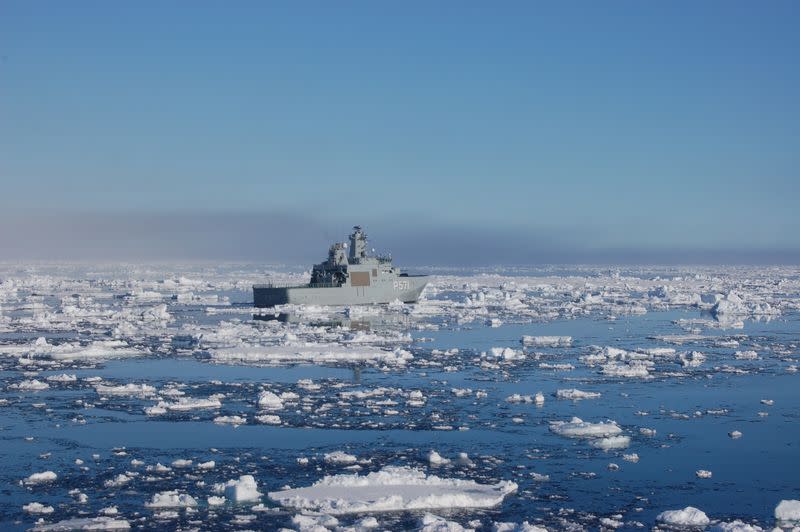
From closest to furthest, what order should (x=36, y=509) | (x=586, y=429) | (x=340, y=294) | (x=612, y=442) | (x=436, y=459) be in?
(x=36, y=509) < (x=436, y=459) < (x=612, y=442) < (x=586, y=429) < (x=340, y=294)

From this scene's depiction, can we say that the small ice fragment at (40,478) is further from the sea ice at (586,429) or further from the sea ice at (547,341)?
the sea ice at (547,341)

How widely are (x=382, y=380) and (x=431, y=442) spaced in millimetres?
5938

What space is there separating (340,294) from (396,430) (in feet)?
84.5

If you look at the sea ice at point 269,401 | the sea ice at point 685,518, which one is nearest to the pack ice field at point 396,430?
the sea ice at point 685,518

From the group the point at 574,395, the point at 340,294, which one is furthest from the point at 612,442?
the point at 340,294

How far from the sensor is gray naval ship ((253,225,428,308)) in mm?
38625

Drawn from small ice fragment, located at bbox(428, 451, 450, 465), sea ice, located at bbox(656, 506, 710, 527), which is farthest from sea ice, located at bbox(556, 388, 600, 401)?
sea ice, located at bbox(656, 506, 710, 527)

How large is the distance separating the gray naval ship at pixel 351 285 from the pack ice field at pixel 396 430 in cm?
995

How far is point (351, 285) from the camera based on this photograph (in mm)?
39531

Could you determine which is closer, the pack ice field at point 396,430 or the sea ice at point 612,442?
the pack ice field at point 396,430

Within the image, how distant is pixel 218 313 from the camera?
37.2 metres

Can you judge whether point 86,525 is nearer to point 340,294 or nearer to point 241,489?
point 241,489

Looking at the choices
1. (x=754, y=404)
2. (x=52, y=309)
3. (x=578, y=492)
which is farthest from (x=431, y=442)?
(x=52, y=309)

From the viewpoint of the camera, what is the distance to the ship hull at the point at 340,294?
1510 inches
